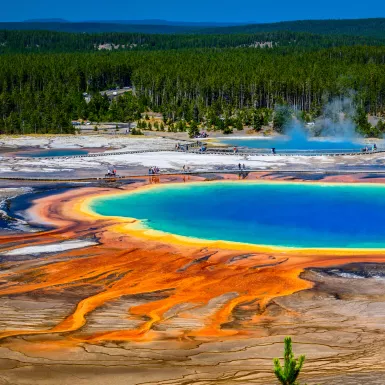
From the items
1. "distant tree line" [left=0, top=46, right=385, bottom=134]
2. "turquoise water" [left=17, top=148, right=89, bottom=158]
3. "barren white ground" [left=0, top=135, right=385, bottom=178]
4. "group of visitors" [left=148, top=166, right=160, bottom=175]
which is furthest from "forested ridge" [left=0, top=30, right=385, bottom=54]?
"group of visitors" [left=148, top=166, right=160, bottom=175]

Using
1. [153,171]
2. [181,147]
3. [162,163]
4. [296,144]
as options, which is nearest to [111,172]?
[153,171]

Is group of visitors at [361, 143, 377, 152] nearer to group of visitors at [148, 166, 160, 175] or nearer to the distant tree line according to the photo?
group of visitors at [148, 166, 160, 175]

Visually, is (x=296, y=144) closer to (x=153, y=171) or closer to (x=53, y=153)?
(x=53, y=153)

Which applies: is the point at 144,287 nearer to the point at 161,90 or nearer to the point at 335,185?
the point at 335,185

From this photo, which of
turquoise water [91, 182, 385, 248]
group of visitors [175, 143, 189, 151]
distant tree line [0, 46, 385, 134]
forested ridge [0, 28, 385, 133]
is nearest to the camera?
turquoise water [91, 182, 385, 248]

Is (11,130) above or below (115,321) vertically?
above

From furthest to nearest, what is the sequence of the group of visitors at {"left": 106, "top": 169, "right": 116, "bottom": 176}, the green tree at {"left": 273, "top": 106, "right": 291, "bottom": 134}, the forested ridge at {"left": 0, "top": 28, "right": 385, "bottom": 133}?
1. the forested ridge at {"left": 0, "top": 28, "right": 385, "bottom": 133}
2. the green tree at {"left": 273, "top": 106, "right": 291, "bottom": 134}
3. the group of visitors at {"left": 106, "top": 169, "right": 116, "bottom": 176}

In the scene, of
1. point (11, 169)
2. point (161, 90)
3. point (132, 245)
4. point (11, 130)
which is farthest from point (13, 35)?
point (132, 245)
